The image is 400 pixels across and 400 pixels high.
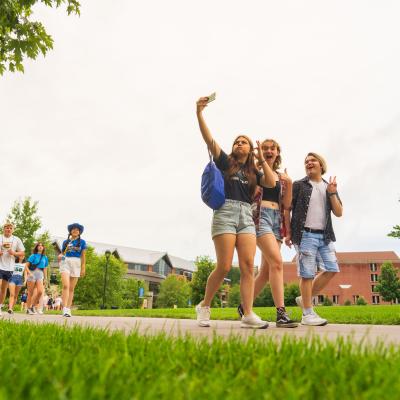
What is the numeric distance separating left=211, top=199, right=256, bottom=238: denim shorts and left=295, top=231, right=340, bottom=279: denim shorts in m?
1.15

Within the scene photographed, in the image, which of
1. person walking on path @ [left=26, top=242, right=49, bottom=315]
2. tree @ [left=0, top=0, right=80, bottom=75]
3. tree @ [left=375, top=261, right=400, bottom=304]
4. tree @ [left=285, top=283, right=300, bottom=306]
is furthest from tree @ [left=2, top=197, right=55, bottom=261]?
tree @ [left=375, top=261, right=400, bottom=304]

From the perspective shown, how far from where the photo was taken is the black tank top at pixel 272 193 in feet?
19.6

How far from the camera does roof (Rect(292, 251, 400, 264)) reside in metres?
98.2

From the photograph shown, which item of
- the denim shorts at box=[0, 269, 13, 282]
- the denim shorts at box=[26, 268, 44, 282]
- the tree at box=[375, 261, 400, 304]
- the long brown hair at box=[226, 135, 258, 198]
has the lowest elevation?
the denim shorts at box=[0, 269, 13, 282]

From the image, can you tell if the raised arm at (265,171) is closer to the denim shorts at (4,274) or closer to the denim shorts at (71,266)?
the denim shorts at (71,266)

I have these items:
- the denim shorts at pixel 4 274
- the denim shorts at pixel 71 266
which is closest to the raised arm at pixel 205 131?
the denim shorts at pixel 71 266

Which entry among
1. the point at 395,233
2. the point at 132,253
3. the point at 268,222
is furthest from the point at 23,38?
the point at 132,253

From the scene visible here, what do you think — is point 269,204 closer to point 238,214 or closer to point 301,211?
point 301,211

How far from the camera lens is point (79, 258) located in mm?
10289

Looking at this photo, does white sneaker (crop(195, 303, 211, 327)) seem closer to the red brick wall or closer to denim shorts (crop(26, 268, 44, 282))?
denim shorts (crop(26, 268, 44, 282))

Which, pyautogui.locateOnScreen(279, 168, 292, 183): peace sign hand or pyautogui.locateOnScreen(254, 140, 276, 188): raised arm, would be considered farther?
pyautogui.locateOnScreen(279, 168, 292, 183): peace sign hand

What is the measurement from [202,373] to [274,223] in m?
4.22

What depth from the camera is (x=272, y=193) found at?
6027 mm

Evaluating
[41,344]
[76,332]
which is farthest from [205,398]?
[76,332]
